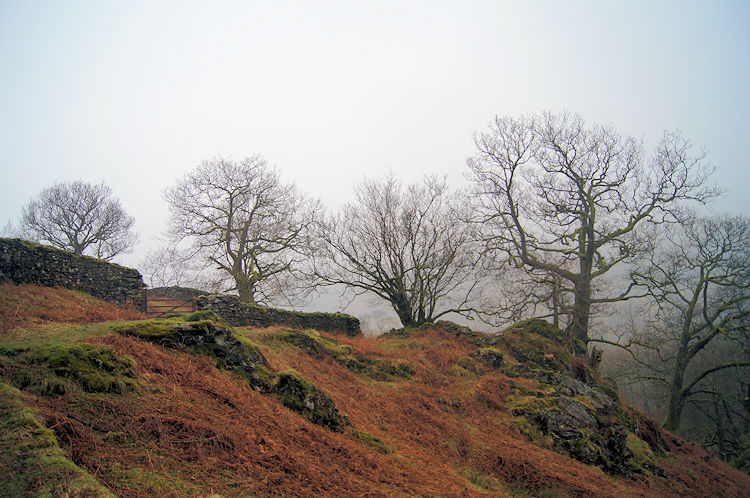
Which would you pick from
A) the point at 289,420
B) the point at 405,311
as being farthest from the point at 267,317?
the point at 289,420

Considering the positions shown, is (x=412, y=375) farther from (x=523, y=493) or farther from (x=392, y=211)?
(x=392, y=211)

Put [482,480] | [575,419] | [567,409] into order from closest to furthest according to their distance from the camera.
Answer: [482,480] → [575,419] → [567,409]

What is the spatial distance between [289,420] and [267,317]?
10.8 metres

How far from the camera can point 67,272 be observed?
12953 mm

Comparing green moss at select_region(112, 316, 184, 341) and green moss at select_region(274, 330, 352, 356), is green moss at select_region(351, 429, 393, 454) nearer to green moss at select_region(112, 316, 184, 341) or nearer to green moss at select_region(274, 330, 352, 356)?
green moss at select_region(112, 316, 184, 341)

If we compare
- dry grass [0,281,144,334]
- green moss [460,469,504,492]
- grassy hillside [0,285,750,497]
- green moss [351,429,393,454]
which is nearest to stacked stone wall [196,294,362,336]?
dry grass [0,281,144,334]

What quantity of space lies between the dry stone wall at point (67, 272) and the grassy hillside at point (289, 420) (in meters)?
1.17

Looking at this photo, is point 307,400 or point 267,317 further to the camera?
point 267,317

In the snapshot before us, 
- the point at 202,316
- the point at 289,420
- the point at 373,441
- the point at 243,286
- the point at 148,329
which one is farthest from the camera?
the point at 243,286

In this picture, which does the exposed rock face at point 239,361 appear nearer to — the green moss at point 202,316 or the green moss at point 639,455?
the green moss at point 202,316

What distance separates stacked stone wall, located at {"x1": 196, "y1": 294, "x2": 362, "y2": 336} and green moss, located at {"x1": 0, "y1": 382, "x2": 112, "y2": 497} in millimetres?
11613

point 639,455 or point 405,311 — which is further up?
point 405,311

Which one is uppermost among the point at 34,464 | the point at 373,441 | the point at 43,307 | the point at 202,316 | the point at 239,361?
the point at 202,316

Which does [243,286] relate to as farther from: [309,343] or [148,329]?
[148,329]
